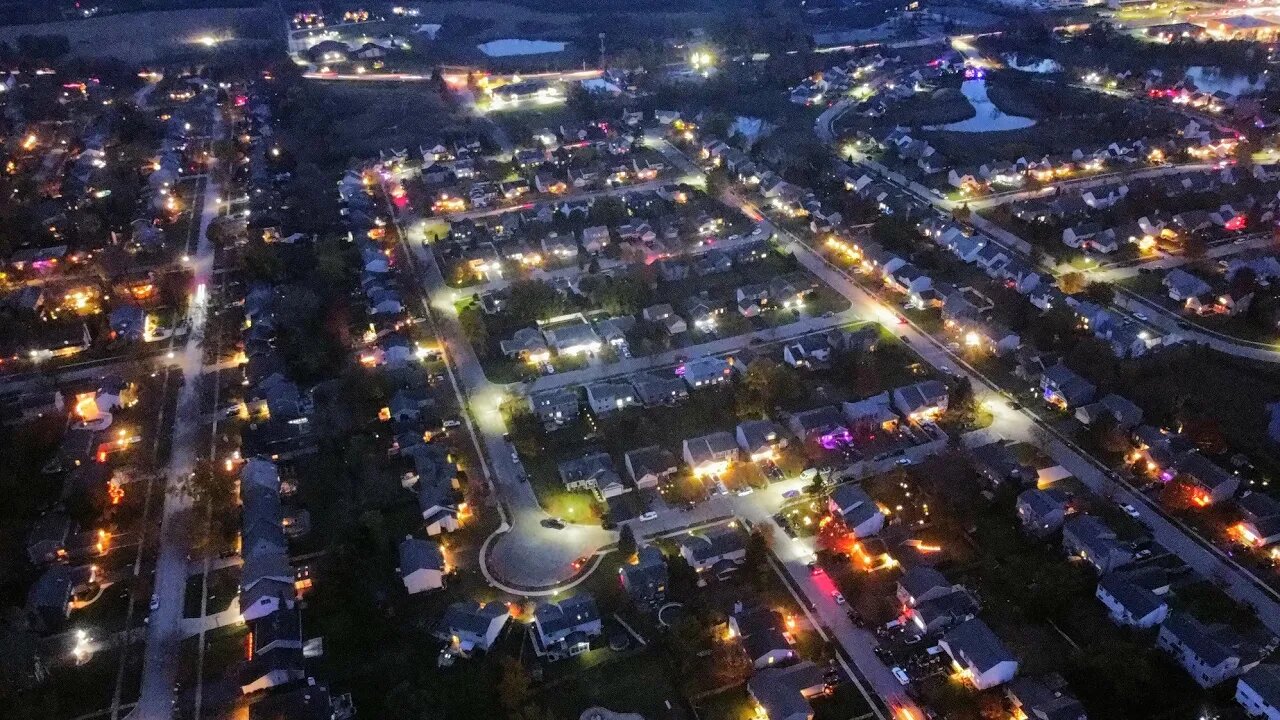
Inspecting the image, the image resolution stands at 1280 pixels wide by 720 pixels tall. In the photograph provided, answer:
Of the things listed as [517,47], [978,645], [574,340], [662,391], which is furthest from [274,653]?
[517,47]

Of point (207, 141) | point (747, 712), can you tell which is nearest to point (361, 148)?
point (207, 141)

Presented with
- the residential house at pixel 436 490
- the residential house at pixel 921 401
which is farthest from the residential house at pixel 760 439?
the residential house at pixel 436 490

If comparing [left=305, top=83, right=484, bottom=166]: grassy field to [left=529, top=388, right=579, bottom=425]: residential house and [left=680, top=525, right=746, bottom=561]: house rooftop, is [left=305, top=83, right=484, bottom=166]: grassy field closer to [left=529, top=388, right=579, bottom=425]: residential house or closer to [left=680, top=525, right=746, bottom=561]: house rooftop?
[left=529, top=388, right=579, bottom=425]: residential house

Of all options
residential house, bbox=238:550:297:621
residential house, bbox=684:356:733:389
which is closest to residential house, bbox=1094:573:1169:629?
residential house, bbox=684:356:733:389

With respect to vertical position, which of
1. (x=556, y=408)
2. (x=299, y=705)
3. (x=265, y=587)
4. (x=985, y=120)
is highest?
(x=985, y=120)

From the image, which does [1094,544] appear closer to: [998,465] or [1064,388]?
[998,465]

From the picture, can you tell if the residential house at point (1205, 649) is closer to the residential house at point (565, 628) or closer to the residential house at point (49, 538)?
the residential house at point (565, 628)

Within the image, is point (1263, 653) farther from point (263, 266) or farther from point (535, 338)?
point (263, 266)
